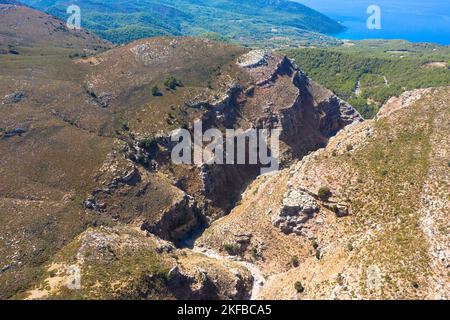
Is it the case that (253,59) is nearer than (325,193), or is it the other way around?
(325,193)

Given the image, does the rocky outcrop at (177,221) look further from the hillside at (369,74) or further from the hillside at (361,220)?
the hillside at (369,74)

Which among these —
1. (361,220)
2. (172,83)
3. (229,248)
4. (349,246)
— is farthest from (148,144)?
(349,246)

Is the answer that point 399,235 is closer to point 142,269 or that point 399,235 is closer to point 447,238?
point 447,238

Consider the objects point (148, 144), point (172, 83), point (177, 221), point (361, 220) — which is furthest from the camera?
point (172, 83)

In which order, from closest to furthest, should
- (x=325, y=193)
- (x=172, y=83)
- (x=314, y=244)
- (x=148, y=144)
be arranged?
1. (x=314, y=244)
2. (x=325, y=193)
3. (x=148, y=144)
4. (x=172, y=83)

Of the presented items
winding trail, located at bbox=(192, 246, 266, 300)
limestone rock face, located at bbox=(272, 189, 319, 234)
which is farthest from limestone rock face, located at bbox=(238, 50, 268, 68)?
winding trail, located at bbox=(192, 246, 266, 300)

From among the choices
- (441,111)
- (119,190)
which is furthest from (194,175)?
(441,111)

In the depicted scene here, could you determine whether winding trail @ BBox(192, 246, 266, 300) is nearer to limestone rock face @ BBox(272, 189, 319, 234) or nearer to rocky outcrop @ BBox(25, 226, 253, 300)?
rocky outcrop @ BBox(25, 226, 253, 300)

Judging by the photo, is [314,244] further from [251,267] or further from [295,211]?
[251,267]
